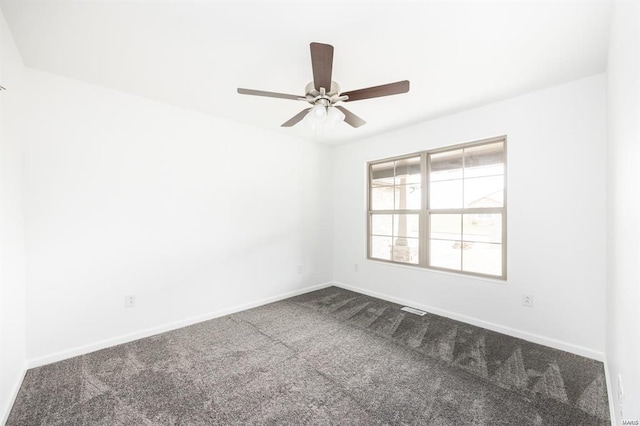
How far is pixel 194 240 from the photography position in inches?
129

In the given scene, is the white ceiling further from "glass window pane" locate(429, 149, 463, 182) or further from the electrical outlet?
the electrical outlet

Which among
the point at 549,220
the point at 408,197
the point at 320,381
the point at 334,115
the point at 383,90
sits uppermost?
the point at 383,90

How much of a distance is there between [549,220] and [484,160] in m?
0.95

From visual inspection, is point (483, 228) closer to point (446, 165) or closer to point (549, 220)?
point (549, 220)

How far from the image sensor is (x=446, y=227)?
3.59 m

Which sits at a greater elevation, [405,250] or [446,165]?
[446,165]

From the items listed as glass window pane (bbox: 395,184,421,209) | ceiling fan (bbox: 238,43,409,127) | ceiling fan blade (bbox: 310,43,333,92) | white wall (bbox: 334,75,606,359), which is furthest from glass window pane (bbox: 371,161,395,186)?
ceiling fan blade (bbox: 310,43,333,92)

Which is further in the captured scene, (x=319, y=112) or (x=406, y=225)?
(x=406, y=225)

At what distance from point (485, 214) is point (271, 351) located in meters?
2.80

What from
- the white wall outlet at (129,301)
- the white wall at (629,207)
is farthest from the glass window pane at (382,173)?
the white wall outlet at (129,301)

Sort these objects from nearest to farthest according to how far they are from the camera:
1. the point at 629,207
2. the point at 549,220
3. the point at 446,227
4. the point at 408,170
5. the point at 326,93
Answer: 1. the point at 629,207
2. the point at 326,93
3. the point at 549,220
4. the point at 446,227
5. the point at 408,170

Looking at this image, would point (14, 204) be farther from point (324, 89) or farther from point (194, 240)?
point (324, 89)

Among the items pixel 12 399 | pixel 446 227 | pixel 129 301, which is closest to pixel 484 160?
pixel 446 227

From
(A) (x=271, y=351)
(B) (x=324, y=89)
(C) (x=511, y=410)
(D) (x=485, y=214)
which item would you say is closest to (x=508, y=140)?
(D) (x=485, y=214)
